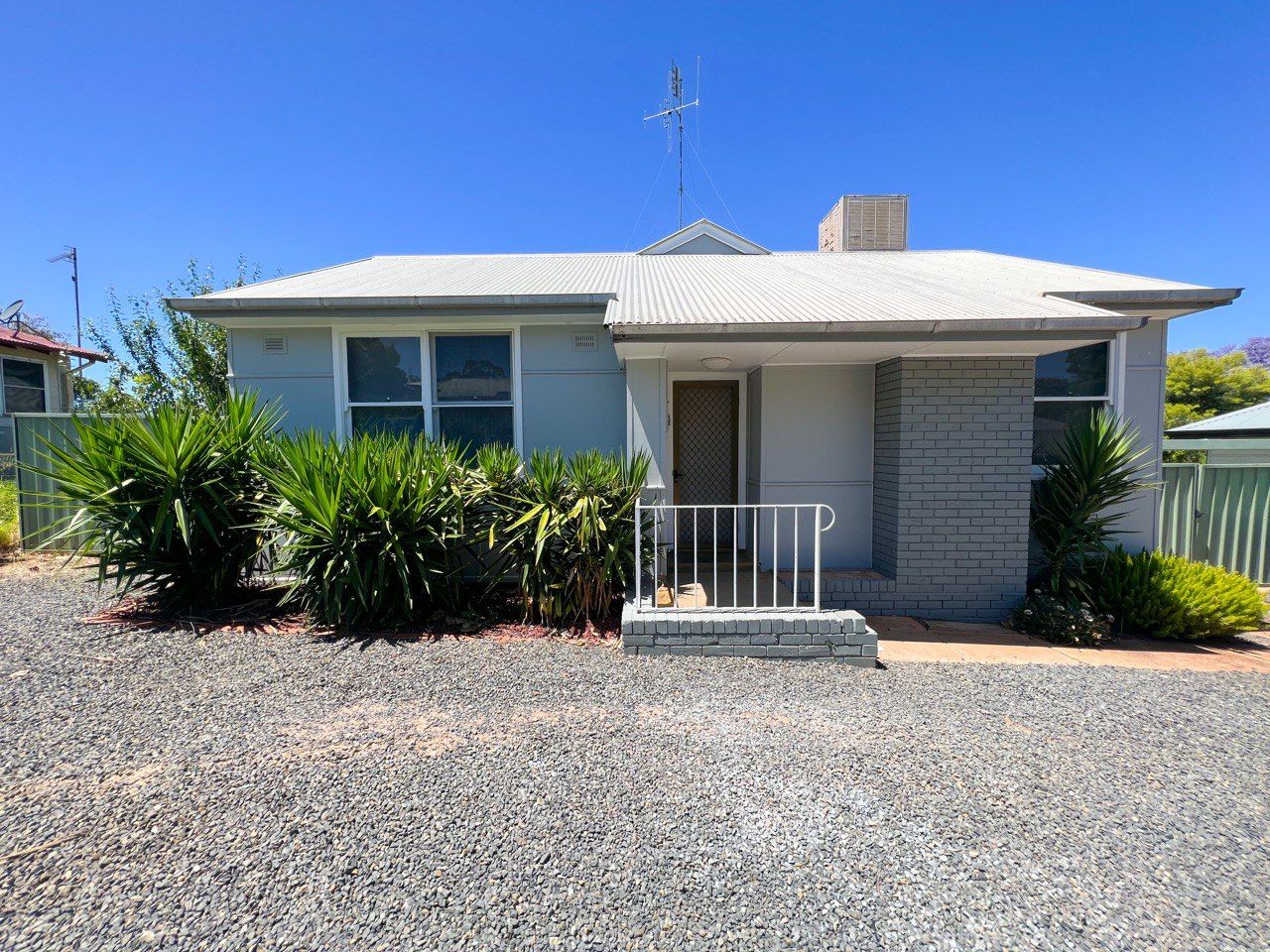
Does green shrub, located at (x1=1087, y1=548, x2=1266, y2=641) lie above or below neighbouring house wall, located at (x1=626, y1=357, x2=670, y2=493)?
below

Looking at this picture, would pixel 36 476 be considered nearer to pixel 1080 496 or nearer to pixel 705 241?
pixel 705 241

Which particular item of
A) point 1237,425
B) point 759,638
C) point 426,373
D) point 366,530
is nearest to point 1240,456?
point 1237,425

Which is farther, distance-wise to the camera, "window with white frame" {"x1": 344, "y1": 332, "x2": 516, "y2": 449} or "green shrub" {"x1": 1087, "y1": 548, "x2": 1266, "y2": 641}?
"window with white frame" {"x1": 344, "y1": 332, "x2": 516, "y2": 449}

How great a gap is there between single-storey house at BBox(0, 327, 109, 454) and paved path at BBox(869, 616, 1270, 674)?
58.3 feet

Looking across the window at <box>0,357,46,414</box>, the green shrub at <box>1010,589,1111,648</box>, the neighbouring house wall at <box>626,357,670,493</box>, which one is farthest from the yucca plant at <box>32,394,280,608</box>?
the window at <box>0,357,46,414</box>

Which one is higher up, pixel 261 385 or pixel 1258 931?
pixel 261 385

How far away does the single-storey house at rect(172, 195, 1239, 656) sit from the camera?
4992 mm

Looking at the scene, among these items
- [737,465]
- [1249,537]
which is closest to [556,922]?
[737,465]

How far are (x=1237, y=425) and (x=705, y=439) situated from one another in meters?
12.4

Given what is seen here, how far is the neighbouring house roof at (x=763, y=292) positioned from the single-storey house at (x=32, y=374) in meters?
10.8

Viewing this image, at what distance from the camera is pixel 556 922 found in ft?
6.41

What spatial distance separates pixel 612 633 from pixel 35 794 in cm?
354

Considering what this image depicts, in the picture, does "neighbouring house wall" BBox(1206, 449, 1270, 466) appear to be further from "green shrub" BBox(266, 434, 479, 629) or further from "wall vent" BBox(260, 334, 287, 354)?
"wall vent" BBox(260, 334, 287, 354)

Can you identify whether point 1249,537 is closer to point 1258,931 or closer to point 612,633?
point 1258,931
